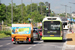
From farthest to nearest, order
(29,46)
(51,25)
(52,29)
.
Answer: (51,25) → (52,29) → (29,46)

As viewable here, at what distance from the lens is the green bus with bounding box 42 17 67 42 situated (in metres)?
29.6

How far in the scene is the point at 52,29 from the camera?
29.8 meters

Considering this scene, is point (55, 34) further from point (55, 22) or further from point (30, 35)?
point (30, 35)

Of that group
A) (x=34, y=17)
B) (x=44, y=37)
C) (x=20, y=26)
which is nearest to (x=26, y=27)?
(x=20, y=26)

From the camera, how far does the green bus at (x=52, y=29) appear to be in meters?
29.6

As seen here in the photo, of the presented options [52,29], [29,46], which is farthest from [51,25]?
[29,46]

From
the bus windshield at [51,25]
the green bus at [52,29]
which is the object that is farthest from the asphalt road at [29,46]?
the bus windshield at [51,25]

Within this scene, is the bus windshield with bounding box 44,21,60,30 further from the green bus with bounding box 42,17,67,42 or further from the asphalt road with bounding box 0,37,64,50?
the asphalt road with bounding box 0,37,64,50

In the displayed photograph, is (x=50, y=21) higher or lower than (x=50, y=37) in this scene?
higher

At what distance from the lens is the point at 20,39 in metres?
25.2

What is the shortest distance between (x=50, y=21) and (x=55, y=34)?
1.73 metres

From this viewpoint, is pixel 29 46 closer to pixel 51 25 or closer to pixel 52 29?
pixel 52 29

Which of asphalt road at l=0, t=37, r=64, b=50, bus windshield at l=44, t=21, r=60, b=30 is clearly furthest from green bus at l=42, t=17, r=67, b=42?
asphalt road at l=0, t=37, r=64, b=50

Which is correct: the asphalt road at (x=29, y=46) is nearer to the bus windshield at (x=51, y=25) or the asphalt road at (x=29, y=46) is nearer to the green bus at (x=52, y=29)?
the green bus at (x=52, y=29)
